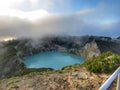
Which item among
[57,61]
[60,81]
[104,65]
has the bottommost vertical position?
[57,61]

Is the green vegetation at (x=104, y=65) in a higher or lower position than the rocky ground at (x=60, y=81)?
higher

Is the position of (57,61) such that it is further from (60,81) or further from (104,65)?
(60,81)

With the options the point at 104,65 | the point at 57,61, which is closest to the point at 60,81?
the point at 104,65

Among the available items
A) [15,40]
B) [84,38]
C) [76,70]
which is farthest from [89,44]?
[76,70]

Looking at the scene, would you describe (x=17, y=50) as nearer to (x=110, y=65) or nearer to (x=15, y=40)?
(x=15, y=40)

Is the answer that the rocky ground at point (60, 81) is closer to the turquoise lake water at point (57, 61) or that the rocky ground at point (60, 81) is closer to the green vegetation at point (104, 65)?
the green vegetation at point (104, 65)

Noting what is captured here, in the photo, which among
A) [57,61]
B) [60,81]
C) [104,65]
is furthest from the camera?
[57,61]

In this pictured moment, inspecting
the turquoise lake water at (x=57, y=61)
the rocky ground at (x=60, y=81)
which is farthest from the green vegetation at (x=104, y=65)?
the turquoise lake water at (x=57, y=61)

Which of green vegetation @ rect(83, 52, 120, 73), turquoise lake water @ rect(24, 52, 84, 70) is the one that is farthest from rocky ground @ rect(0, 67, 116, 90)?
turquoise lake water @ rect(24, 52, 84, 70)
